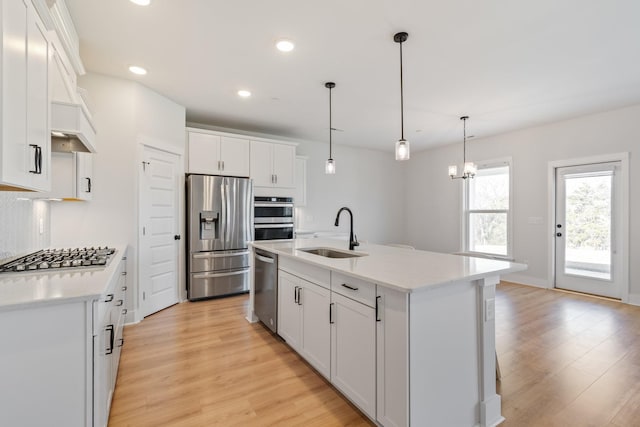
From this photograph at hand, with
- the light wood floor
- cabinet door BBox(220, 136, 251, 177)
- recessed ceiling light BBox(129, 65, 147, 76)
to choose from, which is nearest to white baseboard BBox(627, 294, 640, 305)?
the light wood floor

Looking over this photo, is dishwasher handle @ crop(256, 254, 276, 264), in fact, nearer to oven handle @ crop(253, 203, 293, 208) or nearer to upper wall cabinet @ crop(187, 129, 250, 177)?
oven handle @ crop(253, 203, 293, 208)

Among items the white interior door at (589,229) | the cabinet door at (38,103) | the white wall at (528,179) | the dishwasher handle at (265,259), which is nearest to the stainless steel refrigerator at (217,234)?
the dishwasher handle at (265,259)

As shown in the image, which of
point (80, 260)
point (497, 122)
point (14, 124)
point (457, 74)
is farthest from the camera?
point (497, 122)

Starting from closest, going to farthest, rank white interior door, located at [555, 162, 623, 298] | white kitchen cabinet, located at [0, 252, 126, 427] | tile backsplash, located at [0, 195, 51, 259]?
1. white kitchen cabinet, located at [0, 252, 126, 427]
2. tile backsplash, located at [0, 195, 51, 259]
3. white interior door, located at [555, 162, 623, 298]

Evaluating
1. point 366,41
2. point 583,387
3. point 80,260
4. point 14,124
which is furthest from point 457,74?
point 80,260

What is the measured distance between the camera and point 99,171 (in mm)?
3141

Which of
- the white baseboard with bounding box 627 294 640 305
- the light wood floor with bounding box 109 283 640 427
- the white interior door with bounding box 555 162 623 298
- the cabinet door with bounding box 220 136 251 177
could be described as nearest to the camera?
the light wood floor with bounding box 109 283 640 427

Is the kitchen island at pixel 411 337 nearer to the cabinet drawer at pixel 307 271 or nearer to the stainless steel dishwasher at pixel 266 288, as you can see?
the cabinet drawer at pixel 307 271

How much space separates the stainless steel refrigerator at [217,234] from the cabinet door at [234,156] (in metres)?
0.26

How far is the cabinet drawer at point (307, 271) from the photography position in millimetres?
2061

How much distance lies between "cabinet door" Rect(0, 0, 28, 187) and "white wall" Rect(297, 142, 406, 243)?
4556 mm

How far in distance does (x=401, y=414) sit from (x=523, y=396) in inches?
44.8

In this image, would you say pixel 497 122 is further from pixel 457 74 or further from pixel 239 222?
pixel 239 222

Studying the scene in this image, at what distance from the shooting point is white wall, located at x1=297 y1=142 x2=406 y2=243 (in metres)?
5.98
